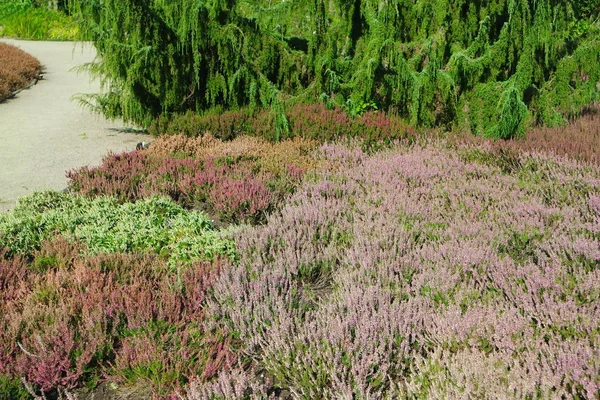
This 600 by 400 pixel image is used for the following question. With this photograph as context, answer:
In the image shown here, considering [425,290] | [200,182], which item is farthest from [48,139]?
[425,290]

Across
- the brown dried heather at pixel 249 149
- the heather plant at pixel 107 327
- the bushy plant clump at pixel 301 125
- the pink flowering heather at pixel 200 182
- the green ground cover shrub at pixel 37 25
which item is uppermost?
the green ground cover shrub at pixel 37 25

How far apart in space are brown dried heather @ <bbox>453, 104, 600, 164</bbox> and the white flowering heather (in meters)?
0.56

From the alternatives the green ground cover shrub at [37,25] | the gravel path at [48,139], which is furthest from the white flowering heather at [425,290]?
the green ground cover shrub at [37,25]

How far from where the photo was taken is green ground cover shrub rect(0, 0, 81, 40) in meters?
29.5

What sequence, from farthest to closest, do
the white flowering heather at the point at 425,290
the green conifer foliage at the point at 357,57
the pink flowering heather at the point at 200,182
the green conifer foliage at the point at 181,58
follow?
the green conifer foliage at the point at 181,58 < the green conifer foliage at the point at 357,57 < the pink flowering heather at the point at 200,182 < the white flowering heather at the point at 425,290

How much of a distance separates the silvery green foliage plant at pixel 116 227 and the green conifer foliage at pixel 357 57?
329cm

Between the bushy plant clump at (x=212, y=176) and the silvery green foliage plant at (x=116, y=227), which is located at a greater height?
the bushy plant clump at (x=212, y=176)

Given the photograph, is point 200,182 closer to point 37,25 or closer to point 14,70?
point 14,70

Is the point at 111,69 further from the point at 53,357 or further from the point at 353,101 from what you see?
the point at 53,357

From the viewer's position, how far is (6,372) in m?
3.04

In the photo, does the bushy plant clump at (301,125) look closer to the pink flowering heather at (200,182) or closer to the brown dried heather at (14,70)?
the pink flowering heather at (200,182)

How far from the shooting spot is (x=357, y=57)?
30.5 ft

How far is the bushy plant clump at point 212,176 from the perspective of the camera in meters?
5.70

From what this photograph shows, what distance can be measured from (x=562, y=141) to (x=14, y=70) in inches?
578
